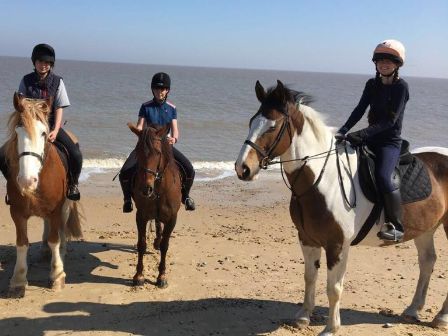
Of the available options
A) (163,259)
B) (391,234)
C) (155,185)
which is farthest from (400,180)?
(163,259)

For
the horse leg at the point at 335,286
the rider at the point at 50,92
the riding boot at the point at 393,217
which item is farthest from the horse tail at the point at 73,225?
the riding boot at the point at 393,217

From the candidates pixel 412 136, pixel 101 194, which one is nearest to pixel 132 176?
pixel 101 194

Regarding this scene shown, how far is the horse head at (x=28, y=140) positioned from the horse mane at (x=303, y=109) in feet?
8.22

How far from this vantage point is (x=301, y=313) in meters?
5.07

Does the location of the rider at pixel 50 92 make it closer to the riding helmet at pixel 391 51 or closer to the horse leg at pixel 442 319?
the riding helmet at pixel 391 51

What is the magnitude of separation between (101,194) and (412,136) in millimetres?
19297

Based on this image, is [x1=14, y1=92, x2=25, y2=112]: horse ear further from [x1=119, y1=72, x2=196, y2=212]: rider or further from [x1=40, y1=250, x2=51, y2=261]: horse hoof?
[x1=40, y1=250, x2=51, y2=261]: horse hoof

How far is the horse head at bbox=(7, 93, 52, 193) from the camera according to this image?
4668 mm

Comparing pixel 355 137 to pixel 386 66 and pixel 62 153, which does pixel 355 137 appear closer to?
pixel 386 66

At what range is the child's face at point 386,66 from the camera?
176 inches

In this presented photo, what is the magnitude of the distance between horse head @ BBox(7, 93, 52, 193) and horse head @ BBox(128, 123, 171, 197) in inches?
41.8

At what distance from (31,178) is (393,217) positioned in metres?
3.66

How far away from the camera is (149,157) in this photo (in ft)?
17.2

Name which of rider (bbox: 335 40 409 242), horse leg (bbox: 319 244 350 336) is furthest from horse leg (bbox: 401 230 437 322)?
horse leg (bbox: 319 244 350 336)
